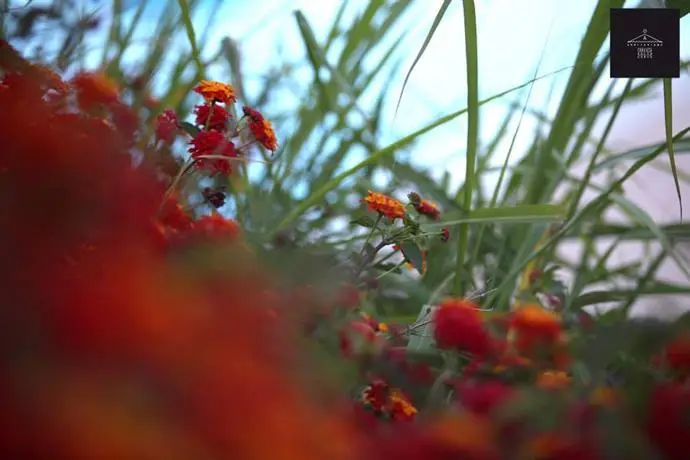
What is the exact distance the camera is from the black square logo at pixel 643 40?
0.41 meters

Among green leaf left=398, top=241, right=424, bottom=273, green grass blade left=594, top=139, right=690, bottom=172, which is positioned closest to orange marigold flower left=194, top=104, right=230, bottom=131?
green leaf left=398, top=241, right=424, bottom=273

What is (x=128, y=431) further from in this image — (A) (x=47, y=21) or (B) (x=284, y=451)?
(A) (x=47, y=21)

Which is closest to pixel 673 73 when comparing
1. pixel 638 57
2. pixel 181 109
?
pixel 638 57

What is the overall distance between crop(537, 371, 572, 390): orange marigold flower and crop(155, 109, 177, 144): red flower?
23cm

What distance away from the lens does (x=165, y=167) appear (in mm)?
311

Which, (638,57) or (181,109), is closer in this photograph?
(638,57)

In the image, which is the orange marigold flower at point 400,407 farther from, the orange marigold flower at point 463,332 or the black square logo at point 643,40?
the black square logo at point 643,40

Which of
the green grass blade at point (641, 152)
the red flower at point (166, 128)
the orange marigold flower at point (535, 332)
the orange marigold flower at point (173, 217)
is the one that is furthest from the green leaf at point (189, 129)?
the green grass blade at point (641, 152)

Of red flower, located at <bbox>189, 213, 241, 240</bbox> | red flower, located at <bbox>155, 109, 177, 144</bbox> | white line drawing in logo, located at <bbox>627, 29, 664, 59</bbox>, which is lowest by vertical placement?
red flower, located at <bbox>189, 213, 241, 240</bbox>

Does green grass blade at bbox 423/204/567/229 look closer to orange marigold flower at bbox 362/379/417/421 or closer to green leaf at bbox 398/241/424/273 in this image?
green leaf at bbox 398/241/424/273

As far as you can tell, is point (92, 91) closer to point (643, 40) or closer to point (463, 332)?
point (463, 332)

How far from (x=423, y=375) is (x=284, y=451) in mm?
111

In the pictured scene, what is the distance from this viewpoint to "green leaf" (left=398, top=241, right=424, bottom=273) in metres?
0.37

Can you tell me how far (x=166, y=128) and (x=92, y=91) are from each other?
0.08 metres
